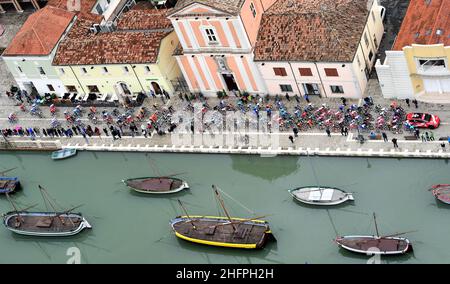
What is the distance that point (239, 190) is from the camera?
345 feet

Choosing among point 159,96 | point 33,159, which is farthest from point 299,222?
point 33,159

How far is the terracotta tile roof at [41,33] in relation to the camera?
123625 millimetres

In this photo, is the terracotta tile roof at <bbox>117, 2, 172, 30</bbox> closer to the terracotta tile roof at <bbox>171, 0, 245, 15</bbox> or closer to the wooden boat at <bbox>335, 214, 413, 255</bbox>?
the terracotta tile roof at <bbox>171, 0, 245, 15</bbox>

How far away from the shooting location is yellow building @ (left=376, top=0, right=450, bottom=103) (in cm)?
9894

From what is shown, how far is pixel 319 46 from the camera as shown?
106m

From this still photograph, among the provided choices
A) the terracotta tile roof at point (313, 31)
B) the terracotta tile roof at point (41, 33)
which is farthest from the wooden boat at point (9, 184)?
the terracotta tile roof at point (313, 31)

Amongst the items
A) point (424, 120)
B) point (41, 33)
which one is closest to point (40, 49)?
point (41, 33)

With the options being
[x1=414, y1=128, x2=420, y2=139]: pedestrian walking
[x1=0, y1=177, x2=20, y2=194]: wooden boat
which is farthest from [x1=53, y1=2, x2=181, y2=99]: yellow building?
[x1=414, y1=128, x2=420, y2=139]: pedestrian walking

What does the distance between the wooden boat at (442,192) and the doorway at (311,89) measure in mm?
23335

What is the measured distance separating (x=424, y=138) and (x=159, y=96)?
40.7 metres

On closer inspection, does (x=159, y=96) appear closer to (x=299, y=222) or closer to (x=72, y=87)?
(x=72, y=87)

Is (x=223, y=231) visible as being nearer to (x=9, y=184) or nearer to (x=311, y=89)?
(x=311, y=89)

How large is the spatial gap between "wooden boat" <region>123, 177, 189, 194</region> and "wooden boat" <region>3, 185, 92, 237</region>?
8.19m

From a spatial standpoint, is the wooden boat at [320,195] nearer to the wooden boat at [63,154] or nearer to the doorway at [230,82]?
the doorway at [230,82]
